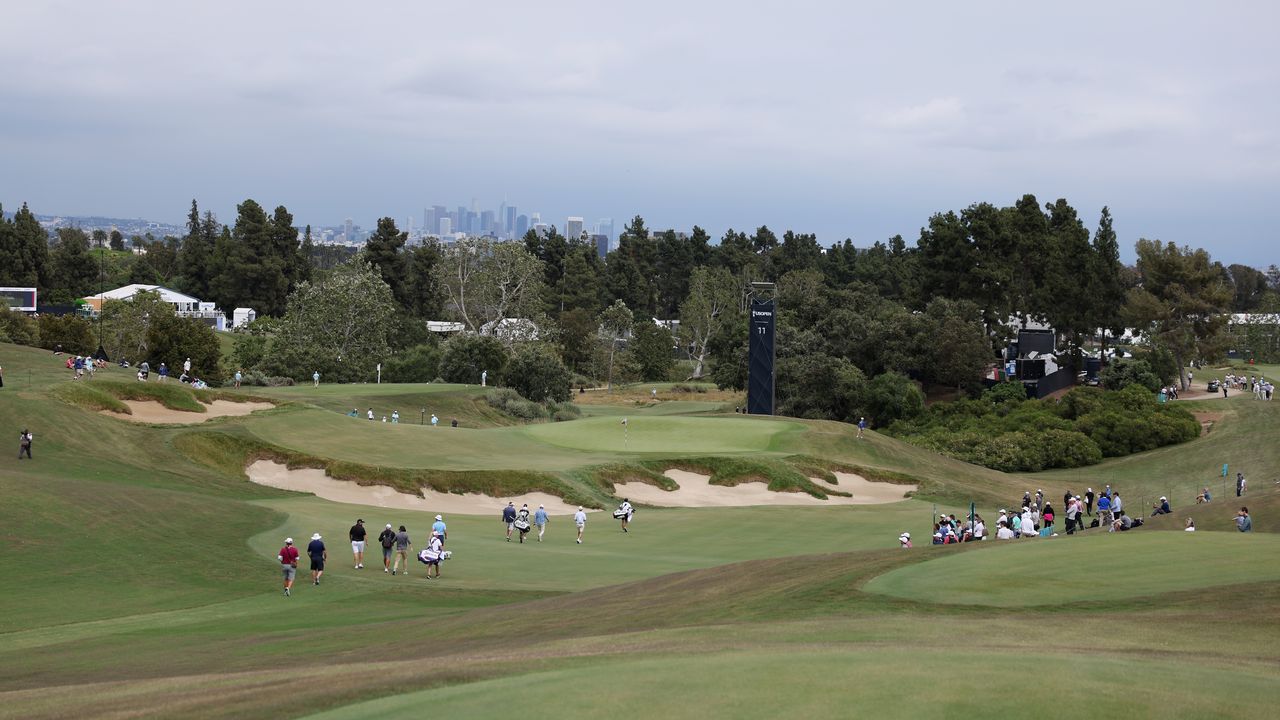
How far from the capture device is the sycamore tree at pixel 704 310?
458ft

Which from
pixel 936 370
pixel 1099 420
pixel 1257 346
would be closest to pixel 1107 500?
pixel 1099 420

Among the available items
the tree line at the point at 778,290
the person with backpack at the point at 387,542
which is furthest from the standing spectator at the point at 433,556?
the tree line at the point at 778,290

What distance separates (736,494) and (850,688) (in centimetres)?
3597

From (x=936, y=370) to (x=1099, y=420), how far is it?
19.0m

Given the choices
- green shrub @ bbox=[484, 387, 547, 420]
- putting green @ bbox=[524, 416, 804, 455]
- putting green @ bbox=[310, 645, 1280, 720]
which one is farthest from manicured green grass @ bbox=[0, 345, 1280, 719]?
green shrub @ bbox=[484, 387, 547, 420]

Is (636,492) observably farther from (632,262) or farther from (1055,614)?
(632,262)

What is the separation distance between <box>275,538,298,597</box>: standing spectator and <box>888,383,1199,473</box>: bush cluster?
163 feet

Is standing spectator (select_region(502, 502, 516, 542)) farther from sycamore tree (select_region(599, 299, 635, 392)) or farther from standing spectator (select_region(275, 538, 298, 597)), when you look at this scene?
sycamore tree (select_region(599, 299, 635, 392))

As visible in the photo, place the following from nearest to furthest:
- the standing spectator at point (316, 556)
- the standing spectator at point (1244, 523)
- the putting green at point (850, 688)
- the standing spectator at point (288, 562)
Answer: the putting green at point (850, 688)
the standing spectator at point (288, 562)
the standing spectator at point (316, 556)
the standing spectator at point (1244, 523)

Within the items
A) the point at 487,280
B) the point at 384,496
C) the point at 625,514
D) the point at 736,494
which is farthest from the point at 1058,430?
the point at 487,280

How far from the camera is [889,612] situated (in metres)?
19.0

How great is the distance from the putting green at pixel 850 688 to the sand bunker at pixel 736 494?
32.1m

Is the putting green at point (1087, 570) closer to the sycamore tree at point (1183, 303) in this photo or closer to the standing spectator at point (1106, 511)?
the standing spectator at point (1106, 511)

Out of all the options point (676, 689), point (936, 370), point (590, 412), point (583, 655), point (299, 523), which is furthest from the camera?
point (590, 412)
